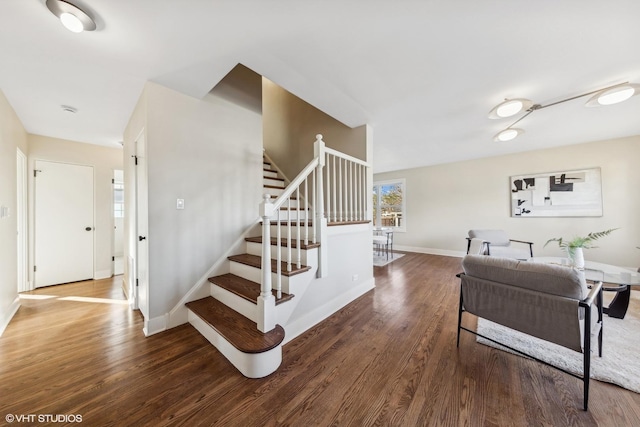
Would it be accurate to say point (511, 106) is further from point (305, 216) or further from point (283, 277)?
point (283, 277)

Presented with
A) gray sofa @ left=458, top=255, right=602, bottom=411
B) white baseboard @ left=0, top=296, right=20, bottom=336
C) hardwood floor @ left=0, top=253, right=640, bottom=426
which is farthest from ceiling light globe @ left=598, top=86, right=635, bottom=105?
white baseboard @ left=0, top=296, right=20, bottom=336

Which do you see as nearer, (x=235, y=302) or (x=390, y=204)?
(x=235, y=302)

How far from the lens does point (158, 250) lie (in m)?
2.09

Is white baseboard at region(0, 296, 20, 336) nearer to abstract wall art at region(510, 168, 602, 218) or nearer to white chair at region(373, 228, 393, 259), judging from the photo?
white chair at region(373, 228, 393, 259)

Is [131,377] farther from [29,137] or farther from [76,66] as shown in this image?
[29,137]

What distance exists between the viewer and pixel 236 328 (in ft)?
5.87

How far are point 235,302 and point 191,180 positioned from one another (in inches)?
52.2

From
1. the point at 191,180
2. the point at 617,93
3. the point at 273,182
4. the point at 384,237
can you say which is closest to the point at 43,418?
the point at 191,180

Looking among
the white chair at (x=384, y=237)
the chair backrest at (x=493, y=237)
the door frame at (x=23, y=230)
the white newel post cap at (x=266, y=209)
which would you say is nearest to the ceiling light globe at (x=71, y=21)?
the white newel post cap at (x=266, y=209)

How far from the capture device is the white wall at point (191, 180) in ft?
6.81

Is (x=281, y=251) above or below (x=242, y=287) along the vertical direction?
above

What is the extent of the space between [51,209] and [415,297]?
18.4 feet

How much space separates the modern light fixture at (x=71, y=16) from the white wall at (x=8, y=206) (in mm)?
1829

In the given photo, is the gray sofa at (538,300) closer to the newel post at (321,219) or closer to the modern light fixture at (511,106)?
the newel post at (321,219)
